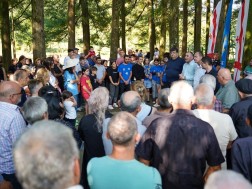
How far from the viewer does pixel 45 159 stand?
1.84 metres

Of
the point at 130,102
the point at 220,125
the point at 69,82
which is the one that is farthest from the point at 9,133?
the point at 69,82

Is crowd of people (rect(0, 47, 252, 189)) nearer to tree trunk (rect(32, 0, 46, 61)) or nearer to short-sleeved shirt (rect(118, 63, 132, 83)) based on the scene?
tree trunk (rect(32, 0, 46, 61))

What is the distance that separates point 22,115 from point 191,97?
192 cm

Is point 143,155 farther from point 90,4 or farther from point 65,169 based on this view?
point 90,4

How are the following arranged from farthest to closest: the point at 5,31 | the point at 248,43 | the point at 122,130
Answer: the point at 5,31 < the point at 248,43 < the point at 122,130

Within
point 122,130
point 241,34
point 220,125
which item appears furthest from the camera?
point 241,34

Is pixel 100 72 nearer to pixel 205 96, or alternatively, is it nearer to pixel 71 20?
pixel 71 20

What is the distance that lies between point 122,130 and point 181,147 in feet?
2.41

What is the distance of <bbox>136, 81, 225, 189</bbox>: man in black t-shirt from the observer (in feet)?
11.1

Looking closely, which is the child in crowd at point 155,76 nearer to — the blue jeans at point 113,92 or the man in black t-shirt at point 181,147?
the blue jeans at point 113,92

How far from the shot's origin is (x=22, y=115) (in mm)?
4141

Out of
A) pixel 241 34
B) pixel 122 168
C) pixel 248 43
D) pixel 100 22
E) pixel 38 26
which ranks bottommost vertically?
pixel 122 168

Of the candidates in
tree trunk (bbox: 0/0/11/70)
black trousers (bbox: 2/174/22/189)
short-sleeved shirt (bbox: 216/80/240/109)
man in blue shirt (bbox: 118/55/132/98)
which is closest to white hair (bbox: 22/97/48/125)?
black trousers (bbox: 2/174/22/189)

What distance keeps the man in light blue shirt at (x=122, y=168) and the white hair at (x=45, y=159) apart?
943 millimetres
